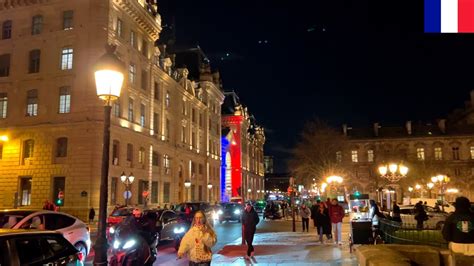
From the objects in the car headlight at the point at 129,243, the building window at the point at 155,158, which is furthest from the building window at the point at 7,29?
the car headlight at the point at 129,243

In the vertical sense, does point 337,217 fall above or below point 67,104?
below

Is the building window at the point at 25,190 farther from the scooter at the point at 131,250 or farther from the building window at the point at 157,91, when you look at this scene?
the scooter at the point at 131,250

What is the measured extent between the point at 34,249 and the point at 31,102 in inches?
1456

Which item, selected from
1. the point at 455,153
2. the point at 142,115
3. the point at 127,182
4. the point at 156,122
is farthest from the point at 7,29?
the point at 455,153

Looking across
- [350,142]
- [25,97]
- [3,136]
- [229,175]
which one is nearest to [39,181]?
[3,136]

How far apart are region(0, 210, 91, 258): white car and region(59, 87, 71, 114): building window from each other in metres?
26.3

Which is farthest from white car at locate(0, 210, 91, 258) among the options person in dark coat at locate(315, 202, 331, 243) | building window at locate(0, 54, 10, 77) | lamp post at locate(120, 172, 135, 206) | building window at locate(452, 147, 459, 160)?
building window at locate(452, 147, 459, 160)

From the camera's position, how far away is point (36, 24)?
1649 inches

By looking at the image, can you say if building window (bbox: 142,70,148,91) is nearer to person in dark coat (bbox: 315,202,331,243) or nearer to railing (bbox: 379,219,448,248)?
person in dark coat (bbox: 315,202,331,243)

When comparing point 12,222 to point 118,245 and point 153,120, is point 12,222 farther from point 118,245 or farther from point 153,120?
point 153,120

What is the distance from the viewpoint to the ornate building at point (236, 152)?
85062 mm

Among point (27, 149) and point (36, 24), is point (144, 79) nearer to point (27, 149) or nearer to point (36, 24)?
point (36, 24)

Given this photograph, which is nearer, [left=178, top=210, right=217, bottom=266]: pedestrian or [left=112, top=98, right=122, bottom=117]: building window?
[left=178, top=210, right=217, bottom=266]: pedestrian

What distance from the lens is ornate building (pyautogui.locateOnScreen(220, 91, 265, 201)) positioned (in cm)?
8506
